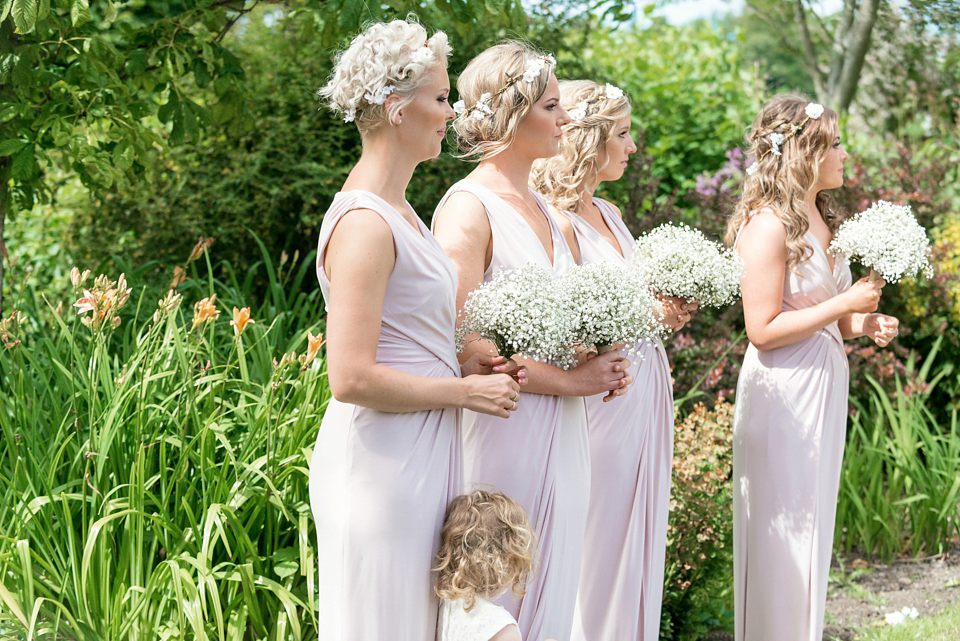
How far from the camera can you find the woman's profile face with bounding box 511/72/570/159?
2887 mm

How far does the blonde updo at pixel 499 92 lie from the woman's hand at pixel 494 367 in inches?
30.3

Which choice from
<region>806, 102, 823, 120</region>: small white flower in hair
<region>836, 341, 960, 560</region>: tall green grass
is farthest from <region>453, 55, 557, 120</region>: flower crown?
<region>836, 341, 960, 560</region>: tall green grass

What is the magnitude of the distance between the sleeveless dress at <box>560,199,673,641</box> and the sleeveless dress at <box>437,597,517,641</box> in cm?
105

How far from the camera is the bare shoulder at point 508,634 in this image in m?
2.31

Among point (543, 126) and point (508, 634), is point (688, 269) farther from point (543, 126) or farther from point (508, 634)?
point (508, 634)

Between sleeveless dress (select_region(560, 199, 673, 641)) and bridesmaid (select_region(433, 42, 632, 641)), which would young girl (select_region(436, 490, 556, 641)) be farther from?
sleeveless dress (select_region(560, 199, 673, 641))

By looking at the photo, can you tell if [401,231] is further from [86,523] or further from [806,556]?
[806,556]

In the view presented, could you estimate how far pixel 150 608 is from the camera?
3.09 meters

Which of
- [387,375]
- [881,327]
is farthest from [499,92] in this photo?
[881,327]

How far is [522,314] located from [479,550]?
59 cm

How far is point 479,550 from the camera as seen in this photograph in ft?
7.41

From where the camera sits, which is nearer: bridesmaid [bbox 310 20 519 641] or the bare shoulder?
bridesmaid [bbox 310 20 519 641]

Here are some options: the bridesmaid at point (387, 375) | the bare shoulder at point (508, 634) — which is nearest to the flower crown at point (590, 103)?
the bridesmaid at point (387, 375)

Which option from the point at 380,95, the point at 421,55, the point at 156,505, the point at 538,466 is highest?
the point at 421,55
